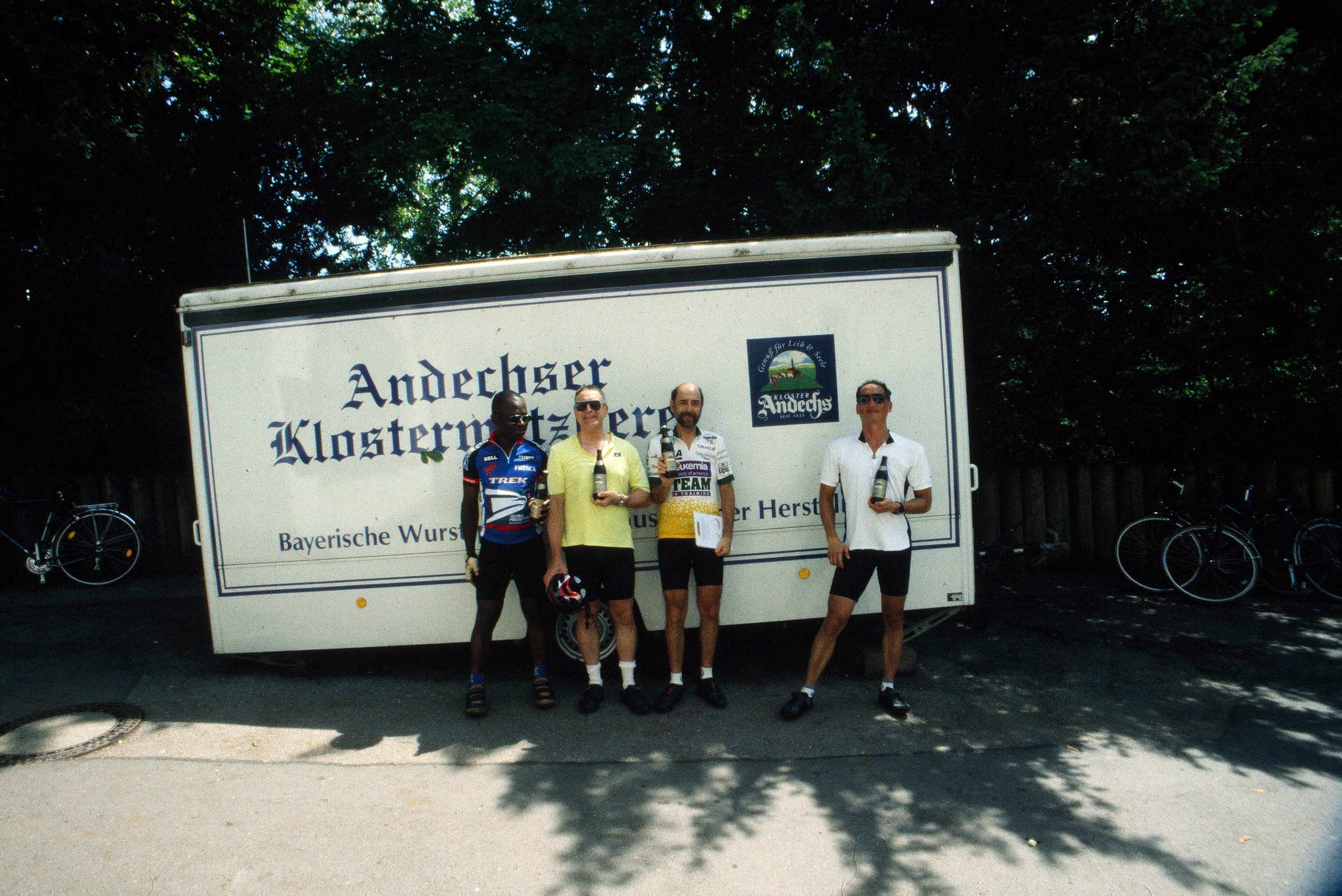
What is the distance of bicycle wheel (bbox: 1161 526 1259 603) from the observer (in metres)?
6.85

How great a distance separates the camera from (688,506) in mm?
4527

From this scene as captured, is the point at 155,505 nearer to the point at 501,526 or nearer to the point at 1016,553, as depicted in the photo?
the point at 501,526

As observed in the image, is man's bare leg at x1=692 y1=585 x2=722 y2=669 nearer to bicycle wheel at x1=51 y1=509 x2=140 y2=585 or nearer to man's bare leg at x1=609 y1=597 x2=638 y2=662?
man's bare leg at x1=609 y1=597 x2=638 y2=662

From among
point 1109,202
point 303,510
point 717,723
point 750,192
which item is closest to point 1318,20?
point 1109,202

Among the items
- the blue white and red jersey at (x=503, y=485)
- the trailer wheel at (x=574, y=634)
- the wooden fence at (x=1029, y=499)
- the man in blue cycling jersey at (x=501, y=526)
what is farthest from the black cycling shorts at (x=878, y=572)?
the wooden fence at (x=1029, y=499)

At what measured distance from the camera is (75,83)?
27.1ft

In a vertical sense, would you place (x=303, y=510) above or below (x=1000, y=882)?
above

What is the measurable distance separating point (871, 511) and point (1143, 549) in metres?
4.41

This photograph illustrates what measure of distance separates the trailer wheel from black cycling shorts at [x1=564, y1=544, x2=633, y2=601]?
25.2 inches

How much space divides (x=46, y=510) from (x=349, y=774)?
6.71m

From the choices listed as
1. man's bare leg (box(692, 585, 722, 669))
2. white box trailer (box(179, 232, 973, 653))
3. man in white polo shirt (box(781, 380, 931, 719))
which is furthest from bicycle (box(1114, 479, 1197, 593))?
man's bare leg (box(692, 585, 722, 669))

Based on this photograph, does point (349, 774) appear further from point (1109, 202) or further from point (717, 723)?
point (1109, 202)

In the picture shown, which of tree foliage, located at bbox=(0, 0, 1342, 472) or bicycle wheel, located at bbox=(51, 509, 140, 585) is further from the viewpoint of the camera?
bicycle wheel, located at bbox=(51, 509, 140, 585)

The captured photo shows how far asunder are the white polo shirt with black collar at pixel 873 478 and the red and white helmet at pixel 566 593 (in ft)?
5.18
